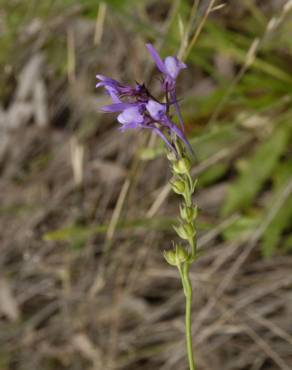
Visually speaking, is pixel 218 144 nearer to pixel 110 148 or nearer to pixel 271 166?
pixel 271 166

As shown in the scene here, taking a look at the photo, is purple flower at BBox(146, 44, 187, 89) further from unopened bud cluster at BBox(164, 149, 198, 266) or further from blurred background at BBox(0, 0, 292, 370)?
blurred background at BBox(0, 0, 292, 370)

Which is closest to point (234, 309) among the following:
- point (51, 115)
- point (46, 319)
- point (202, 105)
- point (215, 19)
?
point (202, 105)

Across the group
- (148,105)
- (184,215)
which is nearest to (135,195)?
(184,215)

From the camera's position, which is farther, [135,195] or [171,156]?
[135,195]

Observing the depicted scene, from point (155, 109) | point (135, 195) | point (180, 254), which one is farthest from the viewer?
point (135, 195)

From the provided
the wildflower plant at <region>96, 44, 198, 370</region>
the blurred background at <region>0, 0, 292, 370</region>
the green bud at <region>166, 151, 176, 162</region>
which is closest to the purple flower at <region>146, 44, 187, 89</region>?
the wildflower plant at <region>96, 44, 198, 370</region>

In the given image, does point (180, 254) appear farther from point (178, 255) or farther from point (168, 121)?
point (168, 121)
